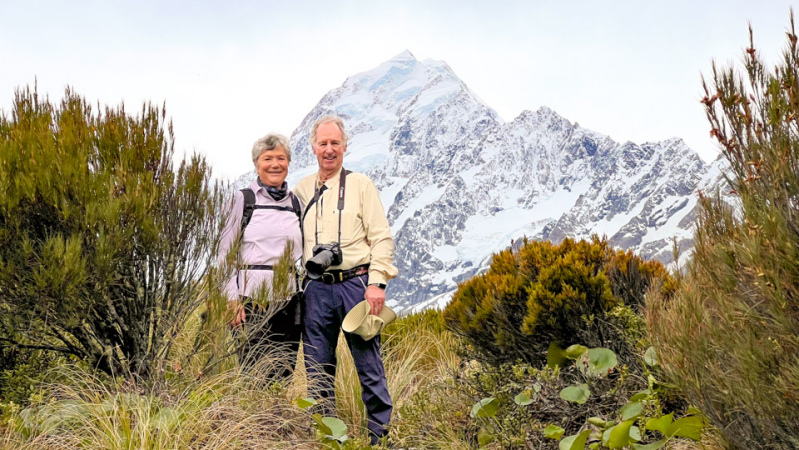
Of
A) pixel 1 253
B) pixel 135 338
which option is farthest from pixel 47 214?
pixel 135 338

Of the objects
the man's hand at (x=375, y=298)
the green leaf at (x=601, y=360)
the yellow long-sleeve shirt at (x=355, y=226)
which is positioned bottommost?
the green leaf at (x=601, y=360)

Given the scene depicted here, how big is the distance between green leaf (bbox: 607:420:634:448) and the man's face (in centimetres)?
223

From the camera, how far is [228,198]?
14.3 feet

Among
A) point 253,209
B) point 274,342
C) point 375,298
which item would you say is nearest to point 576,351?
point 375,298

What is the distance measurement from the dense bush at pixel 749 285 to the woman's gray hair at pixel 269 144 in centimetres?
255

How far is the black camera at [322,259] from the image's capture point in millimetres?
3788

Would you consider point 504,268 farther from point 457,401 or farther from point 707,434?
point 707,434

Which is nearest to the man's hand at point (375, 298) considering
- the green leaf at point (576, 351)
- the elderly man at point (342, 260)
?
the elderly man at point (342, 260)

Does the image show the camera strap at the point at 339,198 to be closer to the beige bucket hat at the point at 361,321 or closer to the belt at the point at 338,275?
the belt at the point at 338,275

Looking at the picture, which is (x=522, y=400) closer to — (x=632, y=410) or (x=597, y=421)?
(x=597, y=421)

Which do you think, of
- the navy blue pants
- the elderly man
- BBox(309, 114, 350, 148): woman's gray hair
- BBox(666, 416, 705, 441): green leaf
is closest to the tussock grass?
the navy blue pants

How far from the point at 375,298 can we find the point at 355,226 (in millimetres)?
491

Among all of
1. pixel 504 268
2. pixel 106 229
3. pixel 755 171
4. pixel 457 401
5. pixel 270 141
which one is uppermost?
pixel 270 141

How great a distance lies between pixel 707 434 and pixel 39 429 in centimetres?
363
